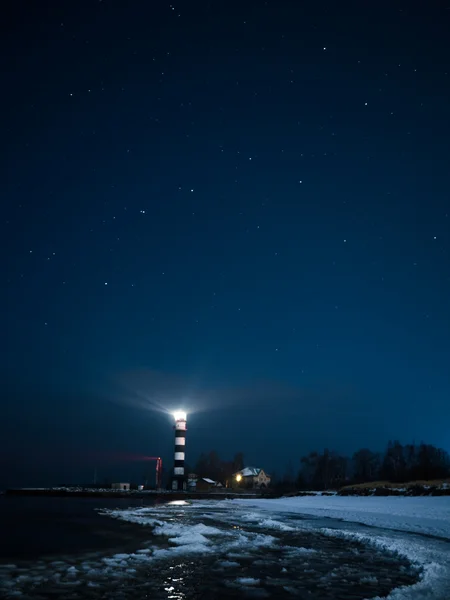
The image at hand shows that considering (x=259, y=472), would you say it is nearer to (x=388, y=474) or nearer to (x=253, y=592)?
(x=388, y=474)

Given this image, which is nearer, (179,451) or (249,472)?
(179,451)

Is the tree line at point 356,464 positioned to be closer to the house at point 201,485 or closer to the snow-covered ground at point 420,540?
the house at point 201,485

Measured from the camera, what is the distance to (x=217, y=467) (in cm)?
17288

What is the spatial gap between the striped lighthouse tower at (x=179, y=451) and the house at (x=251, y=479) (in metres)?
28.7

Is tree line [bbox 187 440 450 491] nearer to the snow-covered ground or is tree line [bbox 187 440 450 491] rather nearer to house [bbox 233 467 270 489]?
house [bbox 233 467 270 489]

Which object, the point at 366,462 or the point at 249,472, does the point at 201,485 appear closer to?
the point at 249,472

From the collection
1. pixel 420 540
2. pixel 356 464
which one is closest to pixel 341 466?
pixel 356 464

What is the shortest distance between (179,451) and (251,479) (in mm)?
36643

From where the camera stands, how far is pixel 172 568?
1263 cm

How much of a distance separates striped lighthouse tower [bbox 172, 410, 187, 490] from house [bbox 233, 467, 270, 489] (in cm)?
2872

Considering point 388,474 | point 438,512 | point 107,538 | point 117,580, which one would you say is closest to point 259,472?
point 388,474

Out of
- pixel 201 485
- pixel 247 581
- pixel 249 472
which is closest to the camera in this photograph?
pixel 247 581

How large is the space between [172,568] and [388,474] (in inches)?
4194

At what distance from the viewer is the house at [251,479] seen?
484 ft
